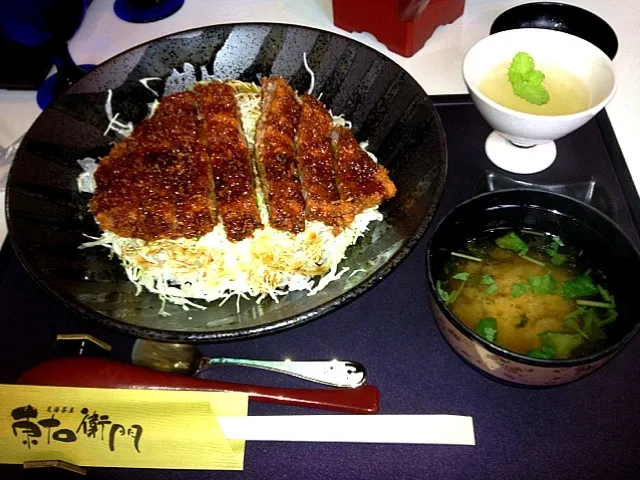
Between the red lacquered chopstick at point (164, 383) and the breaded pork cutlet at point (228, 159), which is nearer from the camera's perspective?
the red lacquered chopstick at point (164, 383)

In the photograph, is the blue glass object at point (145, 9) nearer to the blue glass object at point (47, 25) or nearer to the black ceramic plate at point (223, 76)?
the blue glass object at point (47, 25)

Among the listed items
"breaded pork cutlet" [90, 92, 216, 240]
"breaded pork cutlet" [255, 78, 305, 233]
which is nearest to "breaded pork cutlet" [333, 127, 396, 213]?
"breaded pork cutlet" [255, 78, 305, 233]

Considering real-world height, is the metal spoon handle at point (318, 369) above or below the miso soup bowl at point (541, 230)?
below

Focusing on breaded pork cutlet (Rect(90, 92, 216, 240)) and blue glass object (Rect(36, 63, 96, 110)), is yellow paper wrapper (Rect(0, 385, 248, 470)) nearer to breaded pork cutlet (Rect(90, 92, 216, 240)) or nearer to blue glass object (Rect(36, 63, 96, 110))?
breaded pork cutlet (Rect(90, 92, 216, 240))

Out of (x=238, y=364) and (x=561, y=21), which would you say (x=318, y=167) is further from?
(x=561, y=21)

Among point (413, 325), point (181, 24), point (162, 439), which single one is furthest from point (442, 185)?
point (181, 24)

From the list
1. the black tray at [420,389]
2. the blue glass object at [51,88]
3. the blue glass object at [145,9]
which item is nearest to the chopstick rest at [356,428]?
the black tray at [420,389]
